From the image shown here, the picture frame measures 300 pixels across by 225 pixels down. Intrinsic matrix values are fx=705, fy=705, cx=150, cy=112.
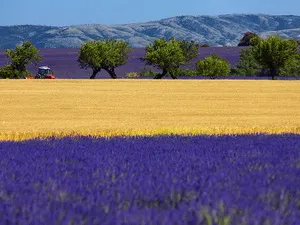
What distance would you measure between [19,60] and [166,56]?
42.8 ft

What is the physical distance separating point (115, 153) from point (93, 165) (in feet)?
4.33

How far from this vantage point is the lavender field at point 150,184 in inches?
148

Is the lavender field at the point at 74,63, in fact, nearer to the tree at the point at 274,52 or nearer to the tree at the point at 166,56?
the tree at the point at 166,56

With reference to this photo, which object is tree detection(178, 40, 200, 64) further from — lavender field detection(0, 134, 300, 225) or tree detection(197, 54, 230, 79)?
lavender field detection(0, 134, 300, 225)

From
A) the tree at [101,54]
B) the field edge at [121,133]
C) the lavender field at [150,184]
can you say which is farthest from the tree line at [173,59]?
the lavender field at [150,184]

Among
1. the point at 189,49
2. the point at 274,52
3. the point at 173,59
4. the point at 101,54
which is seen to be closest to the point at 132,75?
the point at 189,49

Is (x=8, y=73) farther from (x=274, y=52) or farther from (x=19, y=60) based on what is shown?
(x=274, y=52)

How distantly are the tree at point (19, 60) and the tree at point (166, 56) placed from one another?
10.3 meters

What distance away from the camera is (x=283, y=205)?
424 cm

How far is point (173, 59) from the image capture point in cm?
5619

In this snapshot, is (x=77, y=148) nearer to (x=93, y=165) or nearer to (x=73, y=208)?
(x=93, y=165)

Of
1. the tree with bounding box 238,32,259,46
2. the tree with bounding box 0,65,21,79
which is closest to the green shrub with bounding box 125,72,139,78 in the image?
the tree with bounding box 0,65,21,79

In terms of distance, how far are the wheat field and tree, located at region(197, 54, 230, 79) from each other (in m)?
15.9

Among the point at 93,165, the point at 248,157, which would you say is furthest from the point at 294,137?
the point at 93,165
